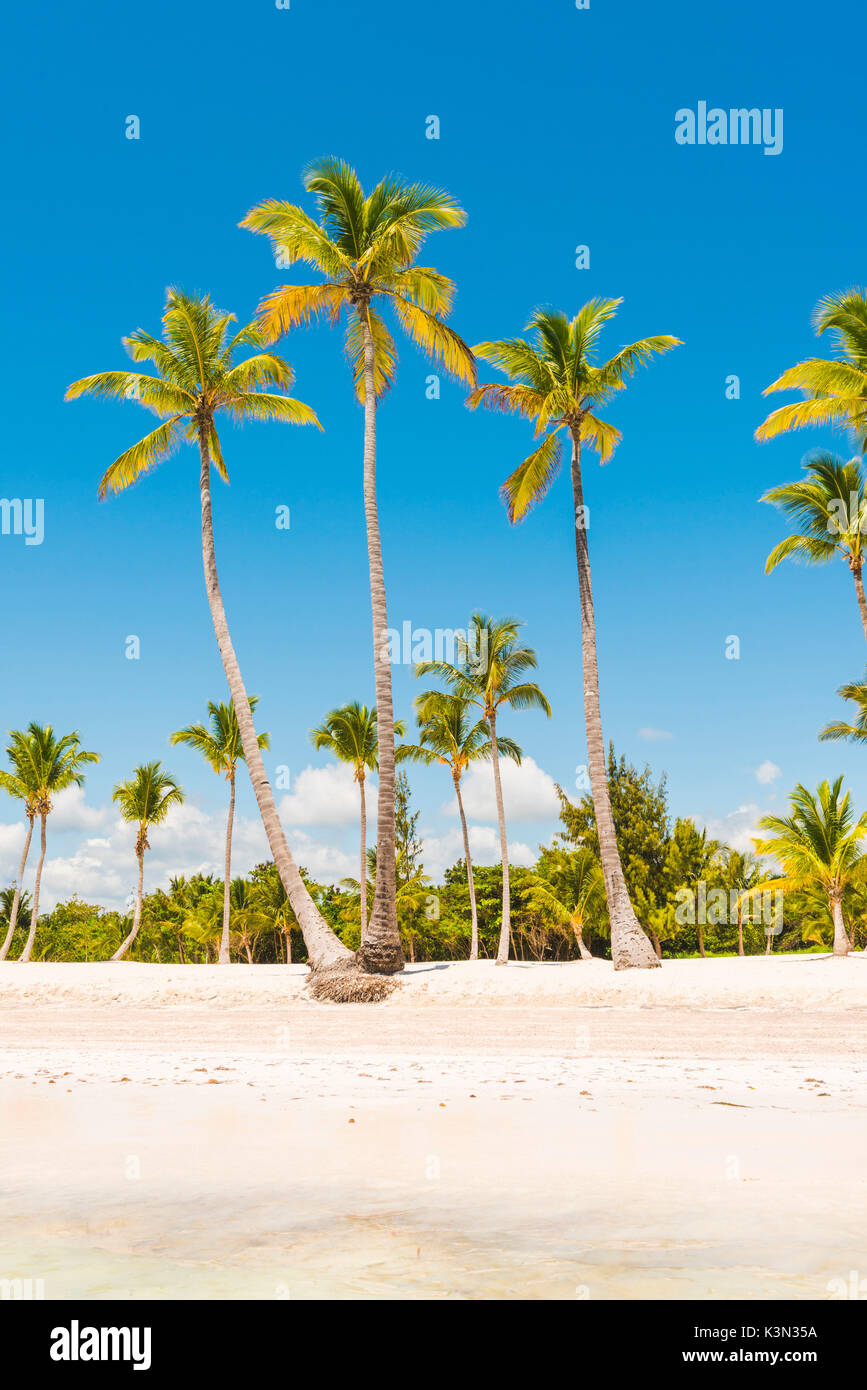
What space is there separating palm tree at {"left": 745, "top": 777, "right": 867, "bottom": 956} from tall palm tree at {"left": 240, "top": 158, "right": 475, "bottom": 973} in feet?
41.3

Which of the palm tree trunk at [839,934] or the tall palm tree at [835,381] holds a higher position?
the tall palm tree at [835,381]

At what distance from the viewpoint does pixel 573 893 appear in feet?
139

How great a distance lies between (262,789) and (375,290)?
11.9 meters

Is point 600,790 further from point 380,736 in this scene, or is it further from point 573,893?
point 573,893

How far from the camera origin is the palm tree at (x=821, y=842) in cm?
2467

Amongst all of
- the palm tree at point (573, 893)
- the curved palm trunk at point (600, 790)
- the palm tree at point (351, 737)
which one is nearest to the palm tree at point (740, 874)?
the palm tree at point (573, 893)

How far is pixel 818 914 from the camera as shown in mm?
46875

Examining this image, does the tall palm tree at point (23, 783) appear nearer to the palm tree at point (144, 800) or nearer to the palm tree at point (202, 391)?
the palm tree at point (144, 800)

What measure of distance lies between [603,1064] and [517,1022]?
4.49 meters

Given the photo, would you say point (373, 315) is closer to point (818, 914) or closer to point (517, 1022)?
point (517, 1022)

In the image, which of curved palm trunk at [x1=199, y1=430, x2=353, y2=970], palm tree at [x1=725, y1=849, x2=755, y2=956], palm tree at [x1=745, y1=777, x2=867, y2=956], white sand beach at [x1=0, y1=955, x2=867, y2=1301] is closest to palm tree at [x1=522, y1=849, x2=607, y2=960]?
palm tree at [x1=725, y1=849, x2=755, y2=956]

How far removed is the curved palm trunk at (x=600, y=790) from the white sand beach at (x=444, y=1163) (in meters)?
5.00

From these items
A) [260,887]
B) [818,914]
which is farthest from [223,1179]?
[818,914]
